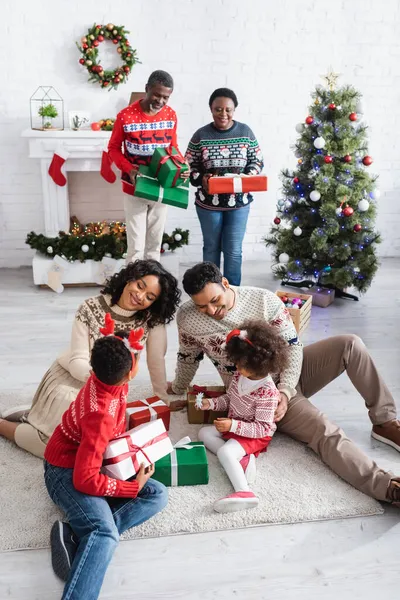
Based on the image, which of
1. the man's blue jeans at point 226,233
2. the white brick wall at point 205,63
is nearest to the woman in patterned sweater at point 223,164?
the man's blue jeans at point 226,233

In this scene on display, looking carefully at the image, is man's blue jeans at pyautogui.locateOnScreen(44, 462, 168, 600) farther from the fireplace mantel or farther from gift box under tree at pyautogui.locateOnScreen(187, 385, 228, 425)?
the fireplace mantel

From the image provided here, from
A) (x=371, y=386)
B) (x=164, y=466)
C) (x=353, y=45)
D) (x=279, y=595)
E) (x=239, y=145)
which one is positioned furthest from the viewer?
(x=353, y=45)

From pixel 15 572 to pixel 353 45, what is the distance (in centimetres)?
428

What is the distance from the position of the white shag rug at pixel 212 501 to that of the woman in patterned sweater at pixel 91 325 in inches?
4.9

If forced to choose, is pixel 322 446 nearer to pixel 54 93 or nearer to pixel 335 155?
pixel 335 155

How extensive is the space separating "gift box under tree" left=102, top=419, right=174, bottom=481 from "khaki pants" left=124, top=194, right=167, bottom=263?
196 cm

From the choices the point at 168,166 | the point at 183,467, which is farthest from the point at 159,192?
the point at 183,467

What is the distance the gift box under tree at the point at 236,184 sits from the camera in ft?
12.2

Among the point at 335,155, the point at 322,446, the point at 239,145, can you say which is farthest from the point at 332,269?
the point at 322,446

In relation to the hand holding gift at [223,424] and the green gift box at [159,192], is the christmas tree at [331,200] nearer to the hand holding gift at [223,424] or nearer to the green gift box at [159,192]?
the green gift box at [159,192]

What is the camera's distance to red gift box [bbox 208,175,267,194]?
3.72m

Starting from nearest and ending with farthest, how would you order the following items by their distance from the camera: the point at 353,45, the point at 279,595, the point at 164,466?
the point at 279,595
the point at 164,466
the point at 353,45

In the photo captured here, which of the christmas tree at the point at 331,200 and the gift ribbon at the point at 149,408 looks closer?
the gift ribbon at the point at 149,408

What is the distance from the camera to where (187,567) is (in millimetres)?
2033
